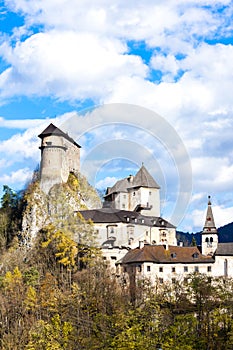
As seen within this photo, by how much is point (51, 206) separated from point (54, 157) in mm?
7602

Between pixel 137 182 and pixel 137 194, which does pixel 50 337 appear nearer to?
pixel 137 194

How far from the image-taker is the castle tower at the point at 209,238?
81.9 meters

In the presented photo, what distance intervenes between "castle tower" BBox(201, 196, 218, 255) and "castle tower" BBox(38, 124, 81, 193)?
73.2ft

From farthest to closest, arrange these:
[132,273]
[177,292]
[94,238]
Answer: [94,238] < [132,273] < [177,292]

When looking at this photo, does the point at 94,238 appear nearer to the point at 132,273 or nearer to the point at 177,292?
the point at 132,273

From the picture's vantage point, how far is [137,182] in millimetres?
99688

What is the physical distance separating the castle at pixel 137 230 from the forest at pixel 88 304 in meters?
2.63

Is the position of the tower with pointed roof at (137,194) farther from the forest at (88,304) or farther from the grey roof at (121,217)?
the forest at (88,304)

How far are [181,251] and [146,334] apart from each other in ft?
114

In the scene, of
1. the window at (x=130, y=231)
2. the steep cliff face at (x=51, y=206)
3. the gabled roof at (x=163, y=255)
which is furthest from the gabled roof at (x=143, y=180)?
the gabled roof at (x=163, y=255)

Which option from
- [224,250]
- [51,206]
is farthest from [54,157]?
[224,250]

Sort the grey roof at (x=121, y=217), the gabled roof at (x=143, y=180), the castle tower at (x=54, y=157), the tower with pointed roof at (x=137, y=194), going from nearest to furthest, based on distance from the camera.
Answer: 1. the grey roof at (x=121, y=217)
2. the castle tower at (x=54, y=157)
3. the tower with pointed roof at (x=137, y=194)
4. the gabled roof at (x=143, y=180)

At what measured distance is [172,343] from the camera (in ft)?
148

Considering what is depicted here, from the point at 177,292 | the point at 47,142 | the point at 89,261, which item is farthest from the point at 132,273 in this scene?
the point at 47,142
